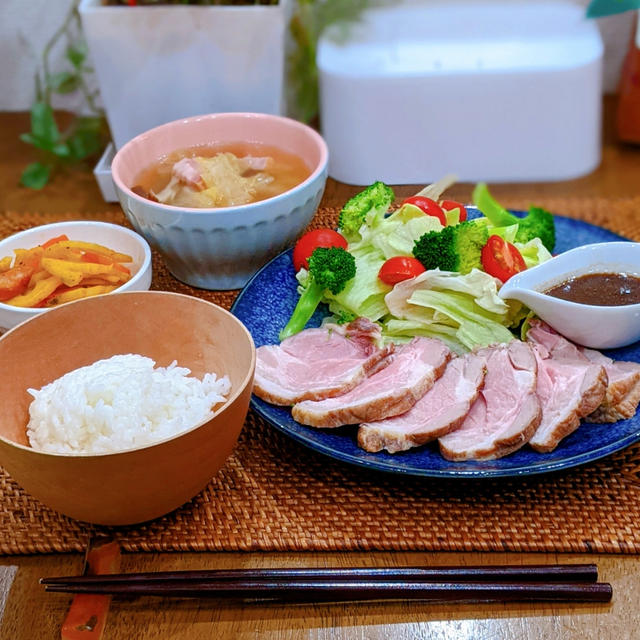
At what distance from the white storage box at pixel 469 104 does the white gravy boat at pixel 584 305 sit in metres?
0.84

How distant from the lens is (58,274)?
1688mm

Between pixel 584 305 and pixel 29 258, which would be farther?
pixel 29 258

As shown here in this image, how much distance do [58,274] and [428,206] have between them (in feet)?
3.07

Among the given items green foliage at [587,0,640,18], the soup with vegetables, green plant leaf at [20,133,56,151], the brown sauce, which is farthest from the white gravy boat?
green plant leaf at [20,133,56,151]

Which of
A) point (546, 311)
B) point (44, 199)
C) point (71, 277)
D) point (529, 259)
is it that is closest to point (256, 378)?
point (71, 277)

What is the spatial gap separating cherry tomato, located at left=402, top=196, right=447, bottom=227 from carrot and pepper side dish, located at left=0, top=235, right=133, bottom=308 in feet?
2.46

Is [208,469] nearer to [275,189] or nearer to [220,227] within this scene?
[220,227]

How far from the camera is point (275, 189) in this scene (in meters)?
1.93

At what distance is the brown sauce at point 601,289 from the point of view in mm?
1645

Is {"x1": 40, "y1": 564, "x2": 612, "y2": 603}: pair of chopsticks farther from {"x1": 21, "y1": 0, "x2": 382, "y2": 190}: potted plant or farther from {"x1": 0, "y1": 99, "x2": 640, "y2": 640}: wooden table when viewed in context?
{"x1": 21, "y1": 0, "x2": 382, "y2": 190}: potted plant

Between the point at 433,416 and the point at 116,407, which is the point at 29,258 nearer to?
the point at 116,407

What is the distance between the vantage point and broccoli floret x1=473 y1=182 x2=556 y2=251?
6.26 feet

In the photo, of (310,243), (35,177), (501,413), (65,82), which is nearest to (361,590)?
(501,413)

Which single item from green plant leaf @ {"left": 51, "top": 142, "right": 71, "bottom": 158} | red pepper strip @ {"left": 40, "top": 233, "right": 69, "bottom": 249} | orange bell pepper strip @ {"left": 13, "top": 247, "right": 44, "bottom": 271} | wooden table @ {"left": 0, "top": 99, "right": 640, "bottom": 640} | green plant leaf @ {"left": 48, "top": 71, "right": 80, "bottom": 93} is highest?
orange bell pepper strip @ {"left": 13, "top": 247, "right": 44, "bottom": 271}
